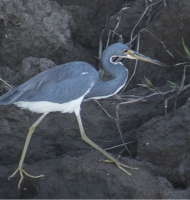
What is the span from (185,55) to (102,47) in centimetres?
80

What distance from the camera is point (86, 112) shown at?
5.80 m

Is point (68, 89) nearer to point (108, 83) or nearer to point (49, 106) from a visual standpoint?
point (49, 106)

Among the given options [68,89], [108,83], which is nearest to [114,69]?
[108,83]

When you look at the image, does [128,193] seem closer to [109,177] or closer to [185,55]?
[109,177]

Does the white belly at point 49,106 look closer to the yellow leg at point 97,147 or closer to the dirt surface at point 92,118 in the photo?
the yellow leg at point 97,147

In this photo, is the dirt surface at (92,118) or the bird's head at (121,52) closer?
the dirt surface at (92,118)

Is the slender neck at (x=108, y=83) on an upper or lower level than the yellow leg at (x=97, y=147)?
upper

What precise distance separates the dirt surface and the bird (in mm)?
153

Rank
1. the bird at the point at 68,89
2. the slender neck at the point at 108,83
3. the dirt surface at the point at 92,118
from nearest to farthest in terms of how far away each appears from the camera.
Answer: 1. the dirt surface at the point at 92,118
2. the bird at the point at 68,89
3. the slender neck at the point at 108,83

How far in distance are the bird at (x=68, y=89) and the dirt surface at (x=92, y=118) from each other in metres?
0.15

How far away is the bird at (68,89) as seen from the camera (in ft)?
17.3

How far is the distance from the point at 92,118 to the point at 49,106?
0.59 m

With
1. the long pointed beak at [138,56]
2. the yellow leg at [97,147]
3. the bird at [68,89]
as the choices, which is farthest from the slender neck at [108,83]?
the yellow leg at [97,147]

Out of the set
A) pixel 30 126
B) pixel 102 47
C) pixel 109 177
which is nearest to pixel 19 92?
pixel 30 126
